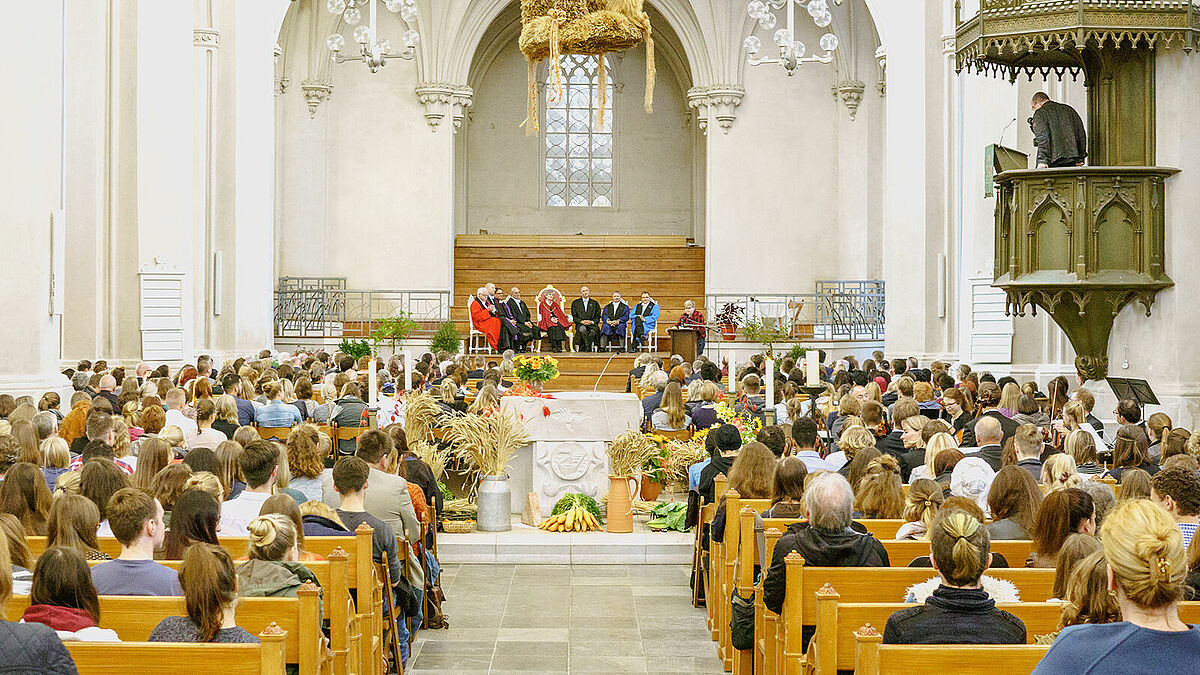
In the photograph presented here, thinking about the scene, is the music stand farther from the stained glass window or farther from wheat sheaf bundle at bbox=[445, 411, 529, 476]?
the stained glass window

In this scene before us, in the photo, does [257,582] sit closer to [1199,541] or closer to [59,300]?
[1199,541]

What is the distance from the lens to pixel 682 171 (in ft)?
99.9

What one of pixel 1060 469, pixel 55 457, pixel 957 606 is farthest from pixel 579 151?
pixel 957 606

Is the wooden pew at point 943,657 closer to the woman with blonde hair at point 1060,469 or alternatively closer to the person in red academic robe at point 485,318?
the woman with blonde hair at point 1060,469

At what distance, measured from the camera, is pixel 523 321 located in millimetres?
22422

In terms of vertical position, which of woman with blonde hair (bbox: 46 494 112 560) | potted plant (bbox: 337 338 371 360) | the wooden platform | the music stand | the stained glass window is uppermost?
the stained glass window

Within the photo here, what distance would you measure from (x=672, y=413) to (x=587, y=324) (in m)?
11.4

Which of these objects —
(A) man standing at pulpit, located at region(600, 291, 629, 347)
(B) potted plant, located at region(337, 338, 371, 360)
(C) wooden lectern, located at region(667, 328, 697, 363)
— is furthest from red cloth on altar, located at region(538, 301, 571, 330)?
(B) potted plant, located at region(337, 338, 371, 360)

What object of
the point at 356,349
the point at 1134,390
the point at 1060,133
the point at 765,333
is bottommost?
the point at 1134,390

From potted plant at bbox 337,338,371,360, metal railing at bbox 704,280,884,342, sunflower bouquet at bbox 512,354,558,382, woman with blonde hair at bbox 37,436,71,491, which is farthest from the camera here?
metal railing at bbox 704,280,884,342

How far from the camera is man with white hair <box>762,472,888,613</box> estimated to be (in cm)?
518

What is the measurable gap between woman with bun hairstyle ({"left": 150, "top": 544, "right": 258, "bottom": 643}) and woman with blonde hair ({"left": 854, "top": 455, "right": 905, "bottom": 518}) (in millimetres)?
3207

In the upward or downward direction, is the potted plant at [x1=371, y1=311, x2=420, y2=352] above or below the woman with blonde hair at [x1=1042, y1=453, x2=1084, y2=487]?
above

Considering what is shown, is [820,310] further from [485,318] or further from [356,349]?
[356,349]
